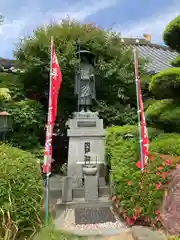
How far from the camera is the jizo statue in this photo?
8547mm

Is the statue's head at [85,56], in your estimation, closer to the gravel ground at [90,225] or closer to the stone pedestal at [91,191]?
the stone pedestal at [91,191]

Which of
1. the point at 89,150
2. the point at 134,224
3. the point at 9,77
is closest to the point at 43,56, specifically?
the point at 9,77

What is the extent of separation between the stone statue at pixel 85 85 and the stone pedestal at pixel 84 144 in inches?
31.5

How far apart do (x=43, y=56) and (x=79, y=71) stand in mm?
1928

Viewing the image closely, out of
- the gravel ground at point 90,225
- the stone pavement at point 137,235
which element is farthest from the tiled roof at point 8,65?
the stone pavement at point 137,235

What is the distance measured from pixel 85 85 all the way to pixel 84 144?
229 centimetres

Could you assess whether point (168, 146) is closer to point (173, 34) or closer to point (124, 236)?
point (124, 236)

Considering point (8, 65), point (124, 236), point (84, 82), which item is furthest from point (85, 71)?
point (124, 236)

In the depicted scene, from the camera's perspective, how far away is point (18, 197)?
3746 millimetres

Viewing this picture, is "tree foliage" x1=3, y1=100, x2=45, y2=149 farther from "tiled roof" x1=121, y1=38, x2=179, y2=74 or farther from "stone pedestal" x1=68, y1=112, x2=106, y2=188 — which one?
"tiled roof" x1=121, y1=38, x2=179, y2=74

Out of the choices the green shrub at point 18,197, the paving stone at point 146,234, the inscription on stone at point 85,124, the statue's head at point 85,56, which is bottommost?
the paving stone at point 146,234

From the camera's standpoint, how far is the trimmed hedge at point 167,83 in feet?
17.6

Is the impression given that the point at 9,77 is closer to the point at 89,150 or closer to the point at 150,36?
the point at 89,150

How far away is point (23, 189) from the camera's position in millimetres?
3818
